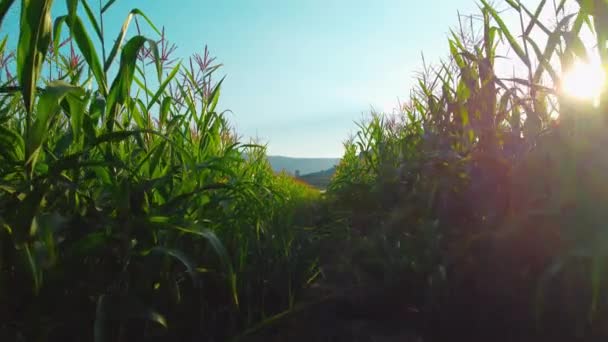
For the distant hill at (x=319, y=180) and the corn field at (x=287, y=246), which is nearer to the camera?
the corn field at (x=287, y=246)

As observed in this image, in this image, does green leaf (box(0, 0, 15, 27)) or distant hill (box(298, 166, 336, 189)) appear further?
distant hill (box(298, 166, 336, 189))

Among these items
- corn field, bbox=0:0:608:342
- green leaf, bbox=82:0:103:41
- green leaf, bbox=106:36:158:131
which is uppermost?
green leaf, bbox=82:0:103:41

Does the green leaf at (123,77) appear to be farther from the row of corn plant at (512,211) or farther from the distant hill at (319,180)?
the distant hill at (319,180)

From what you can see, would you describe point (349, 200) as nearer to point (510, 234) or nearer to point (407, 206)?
point (407, 206)

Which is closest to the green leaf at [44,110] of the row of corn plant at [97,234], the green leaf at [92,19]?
the row of corn plant at [97,234]

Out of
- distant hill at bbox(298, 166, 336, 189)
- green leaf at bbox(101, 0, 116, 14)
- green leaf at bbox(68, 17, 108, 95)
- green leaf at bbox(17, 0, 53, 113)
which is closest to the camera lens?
green leaf at bbox(17, 0, 53, 113)

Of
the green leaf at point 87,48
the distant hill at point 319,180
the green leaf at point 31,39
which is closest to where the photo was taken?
the green leaf at point 31,39

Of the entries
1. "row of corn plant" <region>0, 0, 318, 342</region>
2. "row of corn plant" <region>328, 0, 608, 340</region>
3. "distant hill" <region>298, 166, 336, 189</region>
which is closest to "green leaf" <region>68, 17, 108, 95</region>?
"row of corn plant" <region>0, 0, 318, 342</region>

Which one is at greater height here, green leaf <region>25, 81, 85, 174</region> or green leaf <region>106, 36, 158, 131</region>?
green leaf <region>106, 36, 158, 131</region>

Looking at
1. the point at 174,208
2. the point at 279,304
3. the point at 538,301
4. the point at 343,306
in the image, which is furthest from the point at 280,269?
the point at 538,301

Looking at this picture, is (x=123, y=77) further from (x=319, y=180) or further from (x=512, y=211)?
(x=319, y=180)

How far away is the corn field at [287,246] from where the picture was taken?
2.78ft

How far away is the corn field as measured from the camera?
2.78 feet

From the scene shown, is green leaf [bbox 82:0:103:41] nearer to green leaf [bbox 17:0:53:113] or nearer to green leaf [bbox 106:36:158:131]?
green leaf [bbox 106:36:158:131]
